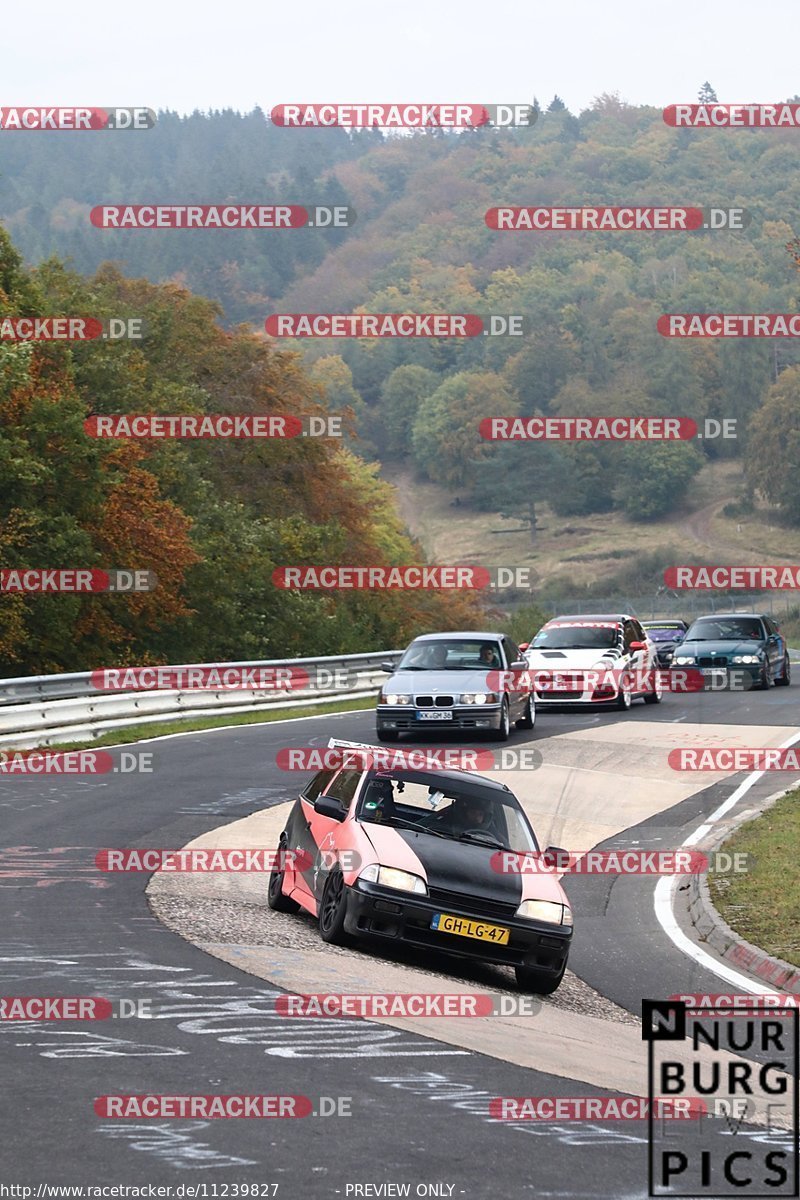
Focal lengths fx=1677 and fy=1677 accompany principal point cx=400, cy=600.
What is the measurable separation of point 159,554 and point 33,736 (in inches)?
667

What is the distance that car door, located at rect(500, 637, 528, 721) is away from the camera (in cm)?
2662

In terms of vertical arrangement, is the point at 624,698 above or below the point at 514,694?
below

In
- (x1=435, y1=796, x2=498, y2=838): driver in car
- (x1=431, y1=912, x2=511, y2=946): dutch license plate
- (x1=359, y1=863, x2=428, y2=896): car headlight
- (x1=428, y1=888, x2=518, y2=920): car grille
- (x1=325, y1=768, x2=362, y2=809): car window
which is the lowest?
(x1=431, y1=912, x2=511, y2=946): dutch license plate

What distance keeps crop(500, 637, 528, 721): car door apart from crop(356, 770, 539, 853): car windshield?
47.0 feet

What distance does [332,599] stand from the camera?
5316 cm

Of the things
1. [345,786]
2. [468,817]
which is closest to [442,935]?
[468,817]

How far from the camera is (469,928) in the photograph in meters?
10.7

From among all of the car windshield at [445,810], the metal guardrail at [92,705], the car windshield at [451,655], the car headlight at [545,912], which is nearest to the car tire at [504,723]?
the car windshield at [451,655]

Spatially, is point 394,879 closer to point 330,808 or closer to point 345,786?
point 330,808

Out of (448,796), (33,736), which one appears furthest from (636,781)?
(448,796)

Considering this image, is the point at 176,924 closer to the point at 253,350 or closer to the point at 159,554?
the point at 159,554

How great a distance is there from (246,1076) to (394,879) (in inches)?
131

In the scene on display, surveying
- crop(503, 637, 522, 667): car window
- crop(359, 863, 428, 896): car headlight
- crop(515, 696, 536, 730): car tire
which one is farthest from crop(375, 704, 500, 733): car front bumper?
crop(359, 863, 428, 896): car headlight

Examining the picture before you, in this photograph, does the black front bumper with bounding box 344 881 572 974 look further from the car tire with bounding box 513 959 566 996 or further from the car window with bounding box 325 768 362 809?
the car window with bounding box 325 768 362 809
